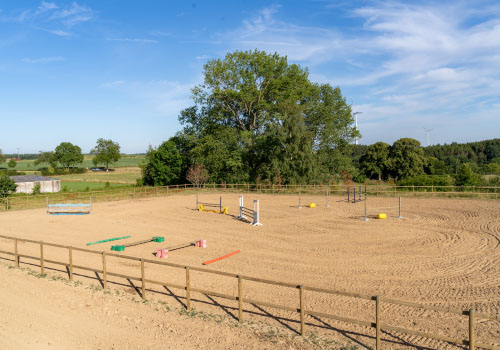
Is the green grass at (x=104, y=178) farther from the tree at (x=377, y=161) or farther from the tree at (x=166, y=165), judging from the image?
the tree at (x=377, y=161)

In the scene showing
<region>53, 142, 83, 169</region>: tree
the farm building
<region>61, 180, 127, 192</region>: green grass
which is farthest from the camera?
<region>53, 142, 83, 169</region>: tree

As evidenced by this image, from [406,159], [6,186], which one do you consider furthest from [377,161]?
[6,186]

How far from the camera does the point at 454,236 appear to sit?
15.8m

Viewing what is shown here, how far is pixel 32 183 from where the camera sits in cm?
5225

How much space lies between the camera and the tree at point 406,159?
59.3 meters

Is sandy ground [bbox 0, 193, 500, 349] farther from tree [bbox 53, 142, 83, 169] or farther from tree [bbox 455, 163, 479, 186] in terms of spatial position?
tree [bbox 53, 142, 83, 169]

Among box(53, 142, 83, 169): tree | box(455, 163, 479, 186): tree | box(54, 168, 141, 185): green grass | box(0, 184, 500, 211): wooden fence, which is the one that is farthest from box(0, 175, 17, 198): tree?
box(53, 142, 83, 169): tree

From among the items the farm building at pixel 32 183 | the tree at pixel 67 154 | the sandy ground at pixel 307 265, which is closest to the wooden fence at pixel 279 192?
the sandy ground at pixel 307 265

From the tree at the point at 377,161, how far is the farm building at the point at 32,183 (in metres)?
52.0

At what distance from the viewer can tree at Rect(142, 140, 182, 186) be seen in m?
49.6

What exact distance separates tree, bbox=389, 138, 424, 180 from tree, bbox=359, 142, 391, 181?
3.88ft

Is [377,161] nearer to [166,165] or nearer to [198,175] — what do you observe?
[198,175]

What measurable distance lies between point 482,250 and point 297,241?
7.04m

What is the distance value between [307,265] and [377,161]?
5592 centimetres
